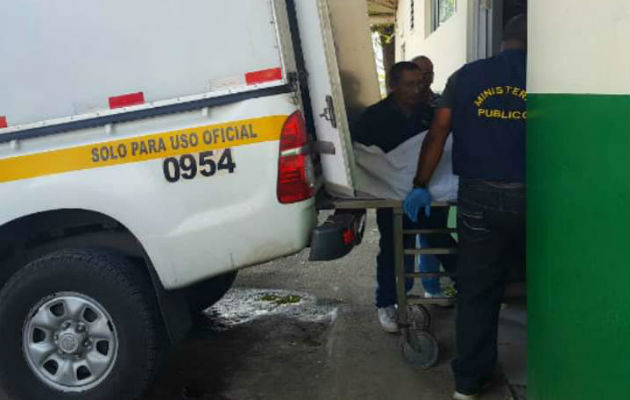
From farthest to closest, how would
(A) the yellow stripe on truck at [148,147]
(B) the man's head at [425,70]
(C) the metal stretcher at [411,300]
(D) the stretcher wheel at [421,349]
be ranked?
1. (B) the man's head at [425,70]
2. (D) the stretcher wheel at [421,349]
3. (C) the metal stretcher at [411,300]
4. (A) the yellow stripe on truck at [148,147]

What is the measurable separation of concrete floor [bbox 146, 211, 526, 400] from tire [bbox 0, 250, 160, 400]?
499 mm

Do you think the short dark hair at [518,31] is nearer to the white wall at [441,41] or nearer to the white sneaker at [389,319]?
the white sneaker at [389,319]

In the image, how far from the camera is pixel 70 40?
303cm

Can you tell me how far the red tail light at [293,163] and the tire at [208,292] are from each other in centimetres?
153

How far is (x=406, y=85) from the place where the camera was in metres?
4.14

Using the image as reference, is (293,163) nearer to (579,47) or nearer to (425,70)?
(579,47)

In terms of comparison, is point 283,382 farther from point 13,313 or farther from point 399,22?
point 399,22

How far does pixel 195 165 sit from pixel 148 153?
237 millimetres

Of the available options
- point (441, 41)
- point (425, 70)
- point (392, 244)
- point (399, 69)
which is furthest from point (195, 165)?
point (441, 41)

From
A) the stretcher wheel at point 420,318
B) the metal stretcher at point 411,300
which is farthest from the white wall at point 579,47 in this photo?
the stretcher wheel at point 420,318

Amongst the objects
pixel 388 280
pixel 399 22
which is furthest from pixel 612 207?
pixel 399 22

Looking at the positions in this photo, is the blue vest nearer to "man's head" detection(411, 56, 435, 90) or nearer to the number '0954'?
the number '0954'

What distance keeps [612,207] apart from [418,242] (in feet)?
9.22

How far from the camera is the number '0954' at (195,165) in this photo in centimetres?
298
